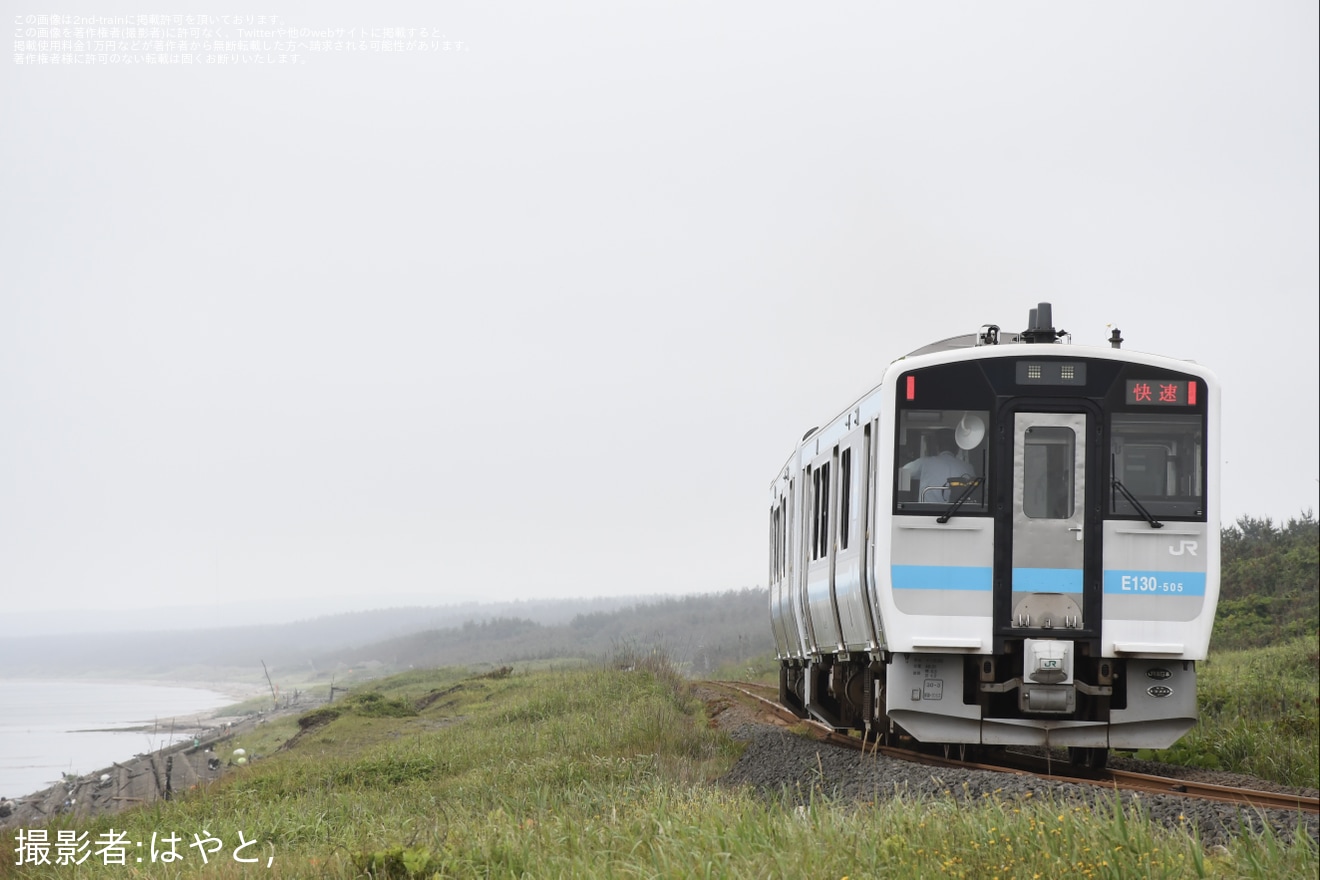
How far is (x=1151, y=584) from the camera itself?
427 inches

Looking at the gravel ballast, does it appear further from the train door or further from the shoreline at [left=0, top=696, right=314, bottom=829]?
the shoreline at [left=0, top=696, right=314, bottom=829]

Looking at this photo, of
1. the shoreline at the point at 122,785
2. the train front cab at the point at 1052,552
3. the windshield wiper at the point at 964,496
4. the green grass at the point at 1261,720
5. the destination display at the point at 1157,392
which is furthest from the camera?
the shoreline at the point at 122,785

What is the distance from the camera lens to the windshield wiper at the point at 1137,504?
10859mm

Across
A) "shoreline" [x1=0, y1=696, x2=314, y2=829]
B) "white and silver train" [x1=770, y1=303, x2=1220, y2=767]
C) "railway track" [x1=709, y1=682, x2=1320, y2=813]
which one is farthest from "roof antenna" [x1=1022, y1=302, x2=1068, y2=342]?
"shoreline" [x1=0, y1=696, x2=314, y2=829]

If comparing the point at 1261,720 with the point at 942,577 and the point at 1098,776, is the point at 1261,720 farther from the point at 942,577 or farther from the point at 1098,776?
the point at 942,577

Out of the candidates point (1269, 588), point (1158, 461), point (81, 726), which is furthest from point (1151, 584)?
point (81, 726)

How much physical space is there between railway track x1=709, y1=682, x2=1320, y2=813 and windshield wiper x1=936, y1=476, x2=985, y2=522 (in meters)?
1.98

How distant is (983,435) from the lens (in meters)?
11.2

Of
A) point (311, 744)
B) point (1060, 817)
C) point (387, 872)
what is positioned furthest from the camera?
point (311, 744)

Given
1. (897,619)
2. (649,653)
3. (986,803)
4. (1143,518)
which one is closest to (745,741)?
(897,619)

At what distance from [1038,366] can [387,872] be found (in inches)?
268

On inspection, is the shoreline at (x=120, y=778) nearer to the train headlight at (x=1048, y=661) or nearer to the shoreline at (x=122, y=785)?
the shoreline at (x=122, y=785)

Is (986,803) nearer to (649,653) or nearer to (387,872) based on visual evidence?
(387,872)

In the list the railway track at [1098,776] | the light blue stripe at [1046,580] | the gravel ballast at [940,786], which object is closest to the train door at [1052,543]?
the light blue stripe at [1046,580]
